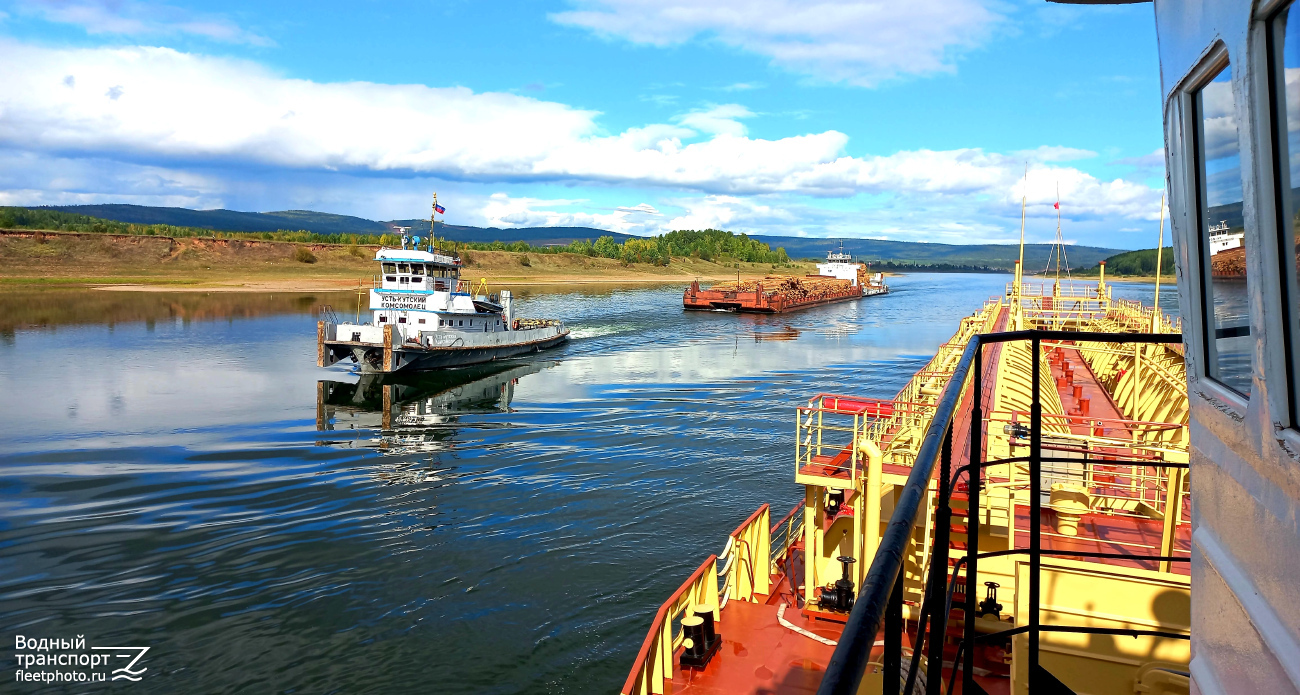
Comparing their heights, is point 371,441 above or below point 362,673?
above

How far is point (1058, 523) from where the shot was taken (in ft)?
31.1

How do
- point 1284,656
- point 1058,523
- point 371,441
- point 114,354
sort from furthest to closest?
1. point 114,354
2. point 371,441
3. point 1058,523
4. point 1284,656

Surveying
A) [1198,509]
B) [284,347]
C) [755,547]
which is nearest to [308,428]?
[755,547]

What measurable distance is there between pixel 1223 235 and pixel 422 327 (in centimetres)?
3761

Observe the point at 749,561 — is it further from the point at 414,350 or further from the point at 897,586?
the point at 414,350

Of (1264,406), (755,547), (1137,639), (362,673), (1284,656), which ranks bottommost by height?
(362,673)

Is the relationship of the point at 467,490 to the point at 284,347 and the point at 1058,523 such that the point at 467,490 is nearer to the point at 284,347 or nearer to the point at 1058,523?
the point at 1058,523

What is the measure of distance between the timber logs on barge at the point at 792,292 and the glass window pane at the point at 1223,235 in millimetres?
68797

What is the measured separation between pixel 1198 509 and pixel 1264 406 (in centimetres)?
78

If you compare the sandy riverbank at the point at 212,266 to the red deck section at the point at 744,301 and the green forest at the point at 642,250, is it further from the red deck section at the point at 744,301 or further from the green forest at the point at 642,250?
the red deck section at the point at 744,301

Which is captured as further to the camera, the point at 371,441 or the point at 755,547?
the point at 371,441

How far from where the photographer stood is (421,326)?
37969mm

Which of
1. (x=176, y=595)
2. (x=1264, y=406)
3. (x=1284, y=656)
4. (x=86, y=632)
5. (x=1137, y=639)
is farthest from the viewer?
(x=176, y=595)

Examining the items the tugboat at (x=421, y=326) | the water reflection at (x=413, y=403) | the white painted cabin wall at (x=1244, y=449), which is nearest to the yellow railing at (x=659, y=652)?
the white painted cabin wall at (x=1244, y=449)
